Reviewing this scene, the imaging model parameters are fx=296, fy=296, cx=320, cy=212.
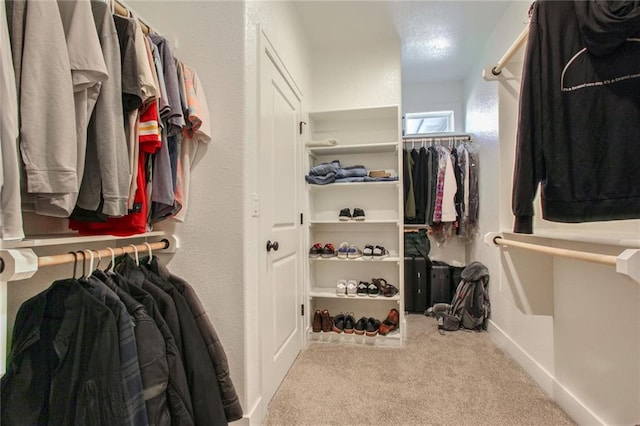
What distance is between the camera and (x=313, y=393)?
1.71 metres

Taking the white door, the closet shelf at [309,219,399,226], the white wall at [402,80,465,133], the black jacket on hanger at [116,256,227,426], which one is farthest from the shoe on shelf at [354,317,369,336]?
the white wall at [402,80,465,133]

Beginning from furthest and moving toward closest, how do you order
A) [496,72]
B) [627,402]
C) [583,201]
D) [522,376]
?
[522,376]
[496,72]
[627,402]
[583,201]

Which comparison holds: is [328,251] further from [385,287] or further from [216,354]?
[216,354]

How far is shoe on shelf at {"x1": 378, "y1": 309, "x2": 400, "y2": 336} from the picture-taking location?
2.39 m

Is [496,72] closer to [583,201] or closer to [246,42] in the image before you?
[583,201]

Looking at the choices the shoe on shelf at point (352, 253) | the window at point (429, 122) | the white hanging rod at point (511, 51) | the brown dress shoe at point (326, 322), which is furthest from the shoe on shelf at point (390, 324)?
the window at point (429, 122)

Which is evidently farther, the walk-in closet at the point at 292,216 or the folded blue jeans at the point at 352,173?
the folded blue jeans at the point at 352,173

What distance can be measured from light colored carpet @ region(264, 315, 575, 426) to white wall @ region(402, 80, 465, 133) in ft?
8.88

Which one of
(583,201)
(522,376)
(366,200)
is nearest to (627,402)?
(522,376)

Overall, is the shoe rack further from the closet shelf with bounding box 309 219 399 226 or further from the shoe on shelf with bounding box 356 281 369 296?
the shoe on shelf with bounding box 356 281 369 296

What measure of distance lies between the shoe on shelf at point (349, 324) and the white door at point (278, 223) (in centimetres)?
43

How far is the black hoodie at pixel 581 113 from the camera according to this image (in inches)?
34.1

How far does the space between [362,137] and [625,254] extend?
212cm

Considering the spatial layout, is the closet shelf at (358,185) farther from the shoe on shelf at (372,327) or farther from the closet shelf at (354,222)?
A: the shoe on shelf at (372,327)
